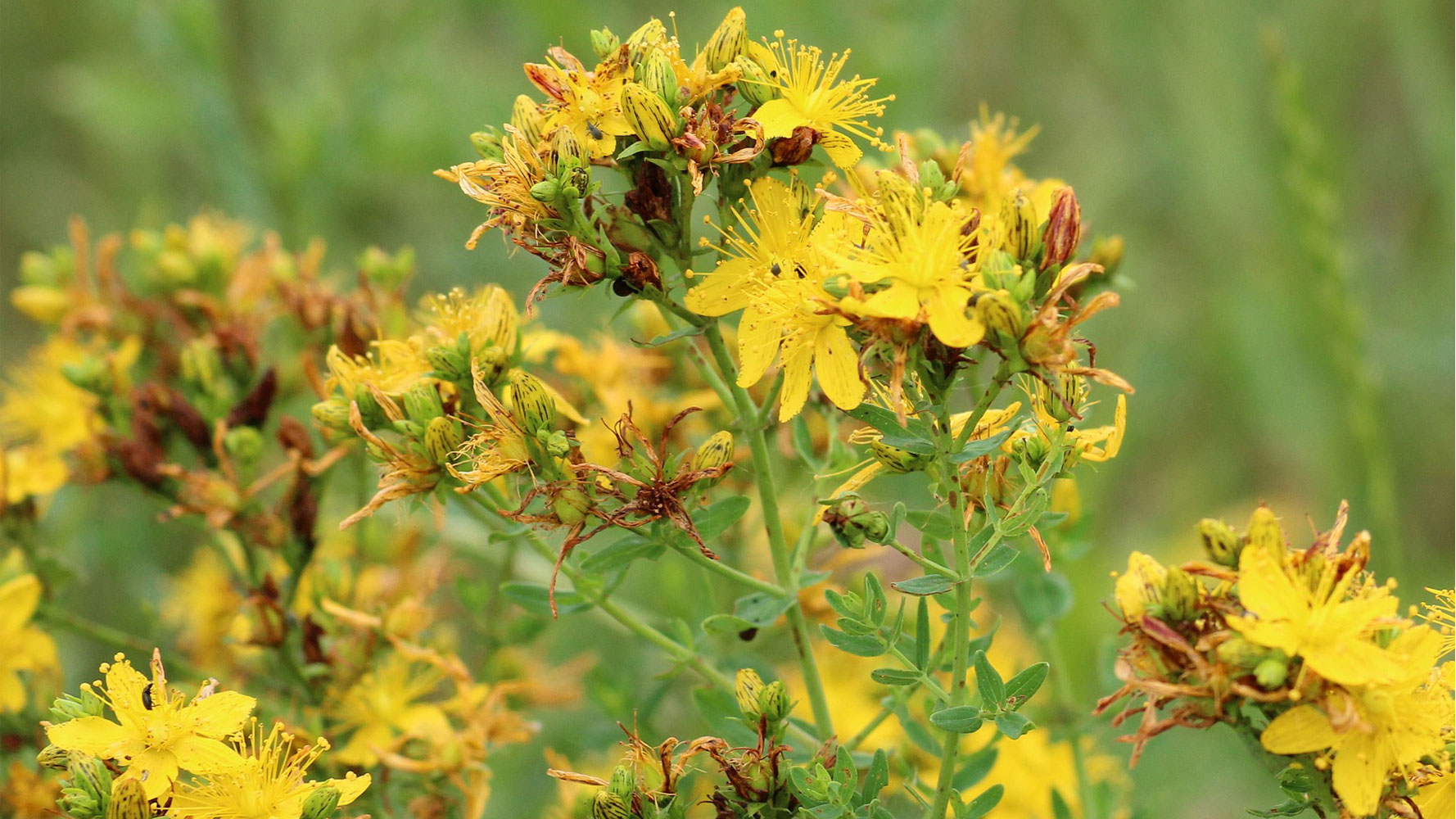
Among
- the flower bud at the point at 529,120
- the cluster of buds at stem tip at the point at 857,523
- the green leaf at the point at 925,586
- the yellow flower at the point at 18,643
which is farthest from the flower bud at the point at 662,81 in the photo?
the yellow flower at the point at 18,643

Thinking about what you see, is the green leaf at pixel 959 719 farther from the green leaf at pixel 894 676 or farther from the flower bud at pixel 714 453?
the flower bud at pixel 714 453

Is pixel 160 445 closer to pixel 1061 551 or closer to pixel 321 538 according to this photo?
pixel 321 538

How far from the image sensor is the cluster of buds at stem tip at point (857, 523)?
4.85 feet

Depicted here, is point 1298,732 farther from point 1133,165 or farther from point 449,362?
point 1133,165

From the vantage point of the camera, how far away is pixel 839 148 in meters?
1.54

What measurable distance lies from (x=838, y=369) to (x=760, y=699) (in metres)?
0.42

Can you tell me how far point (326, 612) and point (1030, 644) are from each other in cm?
163

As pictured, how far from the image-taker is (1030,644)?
2.86m

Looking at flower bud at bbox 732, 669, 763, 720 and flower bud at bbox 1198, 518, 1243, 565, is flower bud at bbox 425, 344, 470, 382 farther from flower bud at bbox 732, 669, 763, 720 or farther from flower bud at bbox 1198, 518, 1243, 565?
flower bud at bbox 1198, 518, 1243, 565

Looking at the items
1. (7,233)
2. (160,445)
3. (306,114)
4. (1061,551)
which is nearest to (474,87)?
(306,114)

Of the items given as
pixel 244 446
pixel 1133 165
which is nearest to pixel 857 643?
pixel 244 446

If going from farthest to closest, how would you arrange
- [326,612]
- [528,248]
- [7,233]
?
1. [7,233]
2. [326,612]
3. [528,248]

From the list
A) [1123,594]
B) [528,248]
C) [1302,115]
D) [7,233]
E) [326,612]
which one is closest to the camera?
[1123,594]

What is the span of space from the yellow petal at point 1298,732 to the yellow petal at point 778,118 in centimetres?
85
